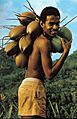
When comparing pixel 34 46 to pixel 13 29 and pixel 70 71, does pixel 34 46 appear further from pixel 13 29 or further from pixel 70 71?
pixel 70 71

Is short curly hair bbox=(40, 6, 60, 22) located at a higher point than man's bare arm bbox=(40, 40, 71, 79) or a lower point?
higher

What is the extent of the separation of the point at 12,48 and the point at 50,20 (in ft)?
1.25

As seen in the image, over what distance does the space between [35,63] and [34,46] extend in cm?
12

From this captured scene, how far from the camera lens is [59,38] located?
372cm

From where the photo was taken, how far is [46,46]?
11.7 ft

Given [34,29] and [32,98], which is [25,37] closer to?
[34,29]

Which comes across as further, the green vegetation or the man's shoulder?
the green vegetation

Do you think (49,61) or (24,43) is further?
(24,43)

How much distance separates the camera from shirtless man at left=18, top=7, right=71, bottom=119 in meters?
3.53

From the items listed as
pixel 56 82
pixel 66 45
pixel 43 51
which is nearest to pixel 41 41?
pixel 43 51

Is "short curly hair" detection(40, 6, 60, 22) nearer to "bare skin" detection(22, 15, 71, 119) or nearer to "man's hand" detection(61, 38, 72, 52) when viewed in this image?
"bare skin" detection(22, 15, 71, 119)

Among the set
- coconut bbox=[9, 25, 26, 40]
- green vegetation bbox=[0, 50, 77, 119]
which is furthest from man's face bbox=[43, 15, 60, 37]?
green vegetation bbox=[0, 50, 77, 119]

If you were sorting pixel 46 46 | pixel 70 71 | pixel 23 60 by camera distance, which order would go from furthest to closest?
pixel 70 71 < pixel 23 60 < pixel 46 46

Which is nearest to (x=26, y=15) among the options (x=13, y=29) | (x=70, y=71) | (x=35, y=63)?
(x=13, y=29)
